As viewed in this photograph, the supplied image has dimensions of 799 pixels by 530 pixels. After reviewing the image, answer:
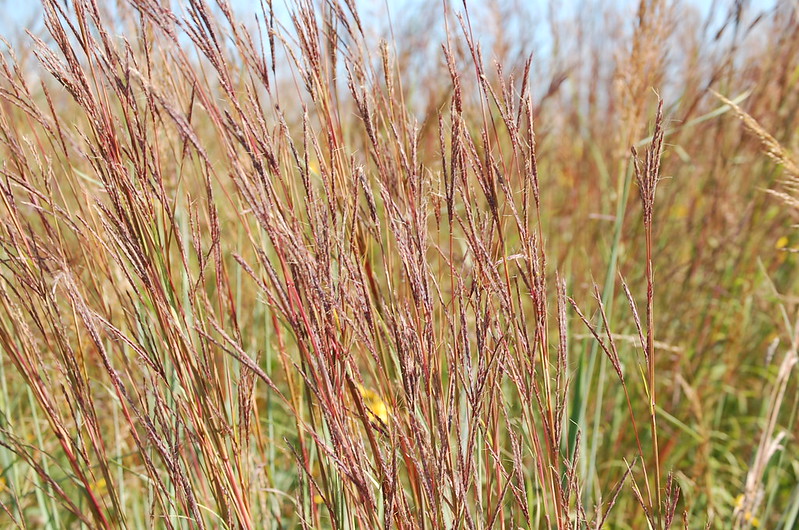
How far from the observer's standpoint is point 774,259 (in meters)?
2.32

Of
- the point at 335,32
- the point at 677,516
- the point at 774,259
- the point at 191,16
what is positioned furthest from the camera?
the point at 774,259

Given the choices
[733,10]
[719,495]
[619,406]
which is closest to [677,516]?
[719,495]

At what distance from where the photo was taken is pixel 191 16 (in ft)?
2.47

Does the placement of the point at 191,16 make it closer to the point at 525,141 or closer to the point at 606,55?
the point at 525,141

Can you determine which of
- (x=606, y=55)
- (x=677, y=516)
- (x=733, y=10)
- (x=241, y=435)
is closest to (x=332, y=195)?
(x=241, y=435)

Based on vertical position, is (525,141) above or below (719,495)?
above

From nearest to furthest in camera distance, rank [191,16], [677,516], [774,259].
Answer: [191,16], [677,516], [774,259]

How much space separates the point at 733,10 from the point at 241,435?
1485 mm

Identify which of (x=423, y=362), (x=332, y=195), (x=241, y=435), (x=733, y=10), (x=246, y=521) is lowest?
(x=246, y=521)

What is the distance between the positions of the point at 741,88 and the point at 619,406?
4.40 ft

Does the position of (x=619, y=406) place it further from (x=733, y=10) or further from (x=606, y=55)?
(x=606, y=55)

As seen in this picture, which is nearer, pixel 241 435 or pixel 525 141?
pixel 525 141

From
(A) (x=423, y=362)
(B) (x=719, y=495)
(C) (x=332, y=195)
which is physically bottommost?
(B) (x=719, y=495)

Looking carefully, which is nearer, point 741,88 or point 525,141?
point 525,141
